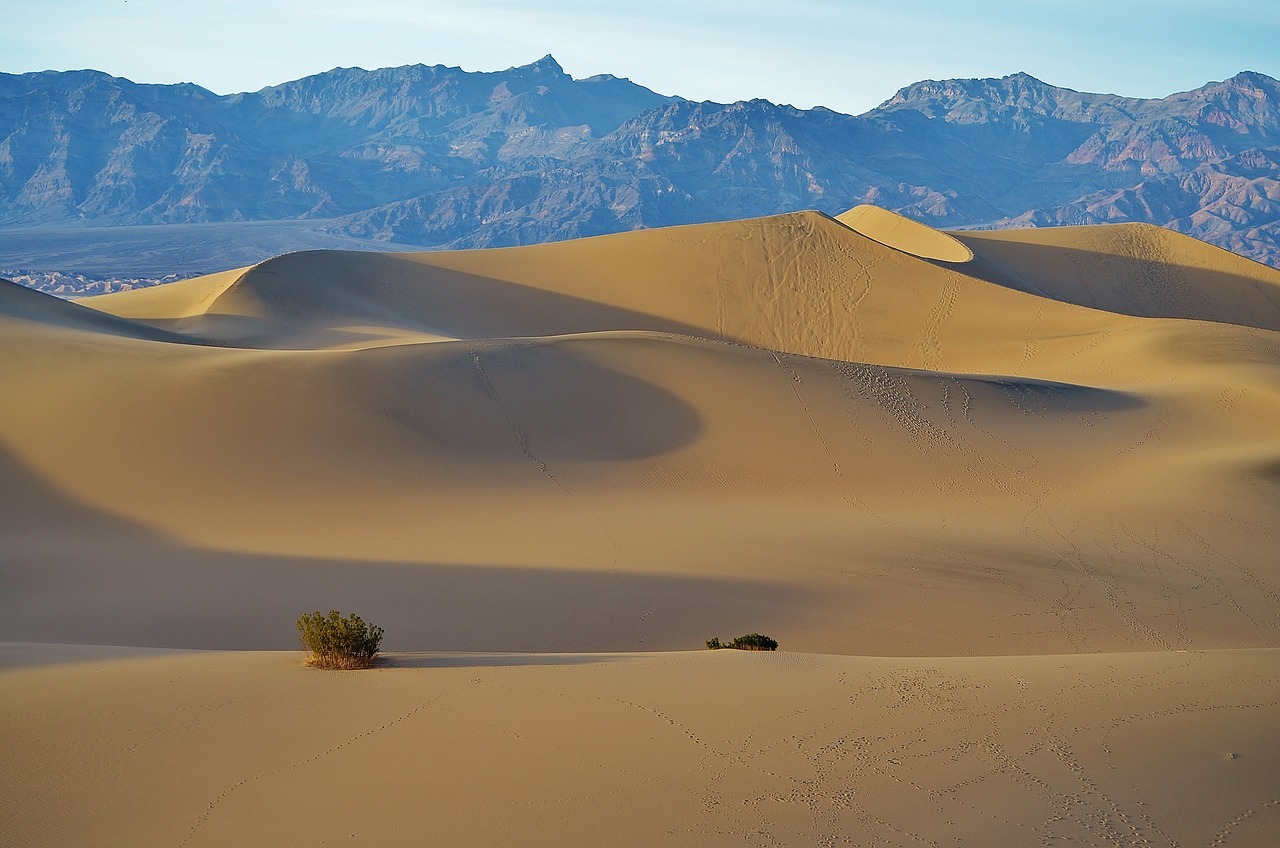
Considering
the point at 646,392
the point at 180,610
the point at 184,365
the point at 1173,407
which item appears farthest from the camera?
the point at 1173,407

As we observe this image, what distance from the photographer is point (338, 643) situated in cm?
723

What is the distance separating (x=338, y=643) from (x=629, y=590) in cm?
452

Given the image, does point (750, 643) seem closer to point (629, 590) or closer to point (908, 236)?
point (629, 590)

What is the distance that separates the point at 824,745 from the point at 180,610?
6347 mm

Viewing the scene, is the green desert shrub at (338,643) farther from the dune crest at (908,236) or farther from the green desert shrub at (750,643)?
the dune crest at (908,236)

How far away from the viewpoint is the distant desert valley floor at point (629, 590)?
5379 millimetres

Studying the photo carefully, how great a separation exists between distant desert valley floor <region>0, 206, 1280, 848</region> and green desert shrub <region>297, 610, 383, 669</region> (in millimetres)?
223

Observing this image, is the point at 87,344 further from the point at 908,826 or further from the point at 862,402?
the point at 908,826

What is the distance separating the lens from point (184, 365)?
1789 cm

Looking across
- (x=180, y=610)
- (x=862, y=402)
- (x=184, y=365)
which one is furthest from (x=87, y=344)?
(x=862, y=402)

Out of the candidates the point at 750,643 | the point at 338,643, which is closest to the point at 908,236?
the point at 750,643

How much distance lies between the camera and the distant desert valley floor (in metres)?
5.38

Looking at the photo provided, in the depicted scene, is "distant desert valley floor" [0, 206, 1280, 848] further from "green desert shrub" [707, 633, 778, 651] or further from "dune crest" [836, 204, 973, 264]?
"dune crest" [836, 204, 973, 264]

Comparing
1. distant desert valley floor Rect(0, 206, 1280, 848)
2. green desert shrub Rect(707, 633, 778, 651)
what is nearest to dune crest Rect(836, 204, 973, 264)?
distant desert valley floor Rect(0, 206, 1280, 848)
